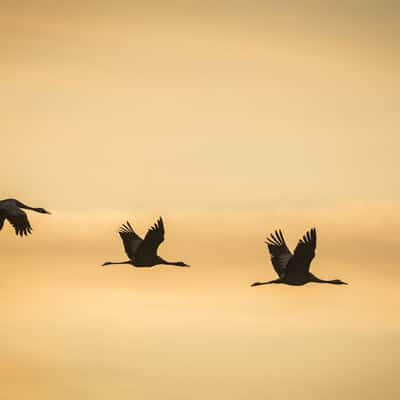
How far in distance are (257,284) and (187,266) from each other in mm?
2583

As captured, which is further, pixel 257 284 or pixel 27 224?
pixel 257 284

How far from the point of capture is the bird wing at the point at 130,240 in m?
51.1

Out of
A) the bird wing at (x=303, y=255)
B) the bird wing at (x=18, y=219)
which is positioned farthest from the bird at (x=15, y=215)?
the bird wing at (x=303, y=255)

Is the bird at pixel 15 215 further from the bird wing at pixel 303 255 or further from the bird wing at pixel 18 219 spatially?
the bird wing at pixel 303 255

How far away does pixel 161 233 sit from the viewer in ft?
162

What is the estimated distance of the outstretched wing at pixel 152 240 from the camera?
161 feet

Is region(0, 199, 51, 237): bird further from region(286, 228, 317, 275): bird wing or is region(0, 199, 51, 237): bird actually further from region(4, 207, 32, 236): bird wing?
region(286, 228, 317, 275): bird wing

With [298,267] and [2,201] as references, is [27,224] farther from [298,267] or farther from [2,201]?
[298,267]

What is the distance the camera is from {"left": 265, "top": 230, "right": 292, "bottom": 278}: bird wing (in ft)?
161

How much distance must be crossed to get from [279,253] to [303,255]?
4.43ft

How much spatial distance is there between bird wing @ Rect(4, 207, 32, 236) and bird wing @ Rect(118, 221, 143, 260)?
4.75 metres

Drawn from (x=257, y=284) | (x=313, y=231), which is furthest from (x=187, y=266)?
(x=313, y=231)

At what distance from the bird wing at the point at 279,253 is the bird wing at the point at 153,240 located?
2548 millimetres

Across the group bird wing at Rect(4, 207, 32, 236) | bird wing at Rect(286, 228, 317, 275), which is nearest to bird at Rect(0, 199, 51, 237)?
bird wing at Rect(4, 207, 32, 236)
